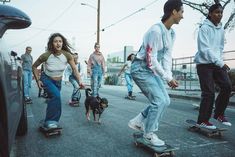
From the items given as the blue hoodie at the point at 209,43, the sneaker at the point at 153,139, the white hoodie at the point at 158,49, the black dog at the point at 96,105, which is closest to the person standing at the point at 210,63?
the blue hoodie at the point at 209,43

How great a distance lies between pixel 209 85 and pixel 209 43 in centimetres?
73

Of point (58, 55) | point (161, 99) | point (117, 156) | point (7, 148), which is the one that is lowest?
point (117, 156)

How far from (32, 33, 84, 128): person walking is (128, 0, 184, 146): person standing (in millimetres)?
1479

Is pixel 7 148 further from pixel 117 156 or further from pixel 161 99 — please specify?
pixel 161 99

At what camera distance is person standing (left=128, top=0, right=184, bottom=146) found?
399 cm

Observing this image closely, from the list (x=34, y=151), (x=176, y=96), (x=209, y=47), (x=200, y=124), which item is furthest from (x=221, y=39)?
(x=176, y=96)

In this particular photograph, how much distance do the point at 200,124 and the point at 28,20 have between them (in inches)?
147

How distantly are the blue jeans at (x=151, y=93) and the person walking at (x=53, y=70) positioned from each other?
143cm

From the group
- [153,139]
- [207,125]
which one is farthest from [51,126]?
[207,125]

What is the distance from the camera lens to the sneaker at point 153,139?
Answer: 391cm

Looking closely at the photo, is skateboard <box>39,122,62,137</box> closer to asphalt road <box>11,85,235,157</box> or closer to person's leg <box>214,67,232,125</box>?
asphalt road <box>11,85,235,157</box>

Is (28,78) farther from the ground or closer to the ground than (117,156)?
farther from the ground

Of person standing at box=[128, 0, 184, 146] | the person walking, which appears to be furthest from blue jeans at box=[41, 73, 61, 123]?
person standing at box=[128, 0, 184, 146]

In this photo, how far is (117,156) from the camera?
3.88m
